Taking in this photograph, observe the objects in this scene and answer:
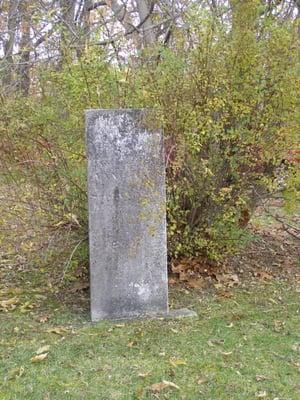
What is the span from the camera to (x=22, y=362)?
145 inches

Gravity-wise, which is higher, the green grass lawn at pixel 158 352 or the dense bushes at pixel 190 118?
the dense bushes at pixel 190 118

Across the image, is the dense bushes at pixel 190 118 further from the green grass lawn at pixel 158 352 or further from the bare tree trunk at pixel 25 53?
the bare tree trunk at pixel 25 53

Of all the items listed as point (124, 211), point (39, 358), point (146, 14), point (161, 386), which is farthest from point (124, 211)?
point (146, 14)

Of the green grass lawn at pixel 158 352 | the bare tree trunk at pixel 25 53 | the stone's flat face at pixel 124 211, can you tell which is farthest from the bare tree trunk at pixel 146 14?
the green grass lawn at pixel 158 352

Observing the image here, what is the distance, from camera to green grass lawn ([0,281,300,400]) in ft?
11.0

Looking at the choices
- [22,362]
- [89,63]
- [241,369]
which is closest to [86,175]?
[89,63]

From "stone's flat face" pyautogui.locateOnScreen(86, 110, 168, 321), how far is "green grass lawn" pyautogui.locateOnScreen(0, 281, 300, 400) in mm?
286

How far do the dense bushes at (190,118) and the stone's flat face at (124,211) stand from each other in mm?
272

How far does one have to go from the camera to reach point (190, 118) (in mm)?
4543

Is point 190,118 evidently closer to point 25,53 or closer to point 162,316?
point 162,316

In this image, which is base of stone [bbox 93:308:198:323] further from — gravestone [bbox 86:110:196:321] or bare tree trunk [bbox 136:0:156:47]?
bare tree trunk [bbox 136:0:156:47]

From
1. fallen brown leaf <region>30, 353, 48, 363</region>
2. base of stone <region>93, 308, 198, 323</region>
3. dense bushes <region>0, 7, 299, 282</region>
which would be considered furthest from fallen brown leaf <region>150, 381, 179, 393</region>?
dense bushes <region>0, 7, 299, 282</region>

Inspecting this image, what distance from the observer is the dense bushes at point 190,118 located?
4613 millimetres

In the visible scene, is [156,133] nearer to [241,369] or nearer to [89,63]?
[89,63]
